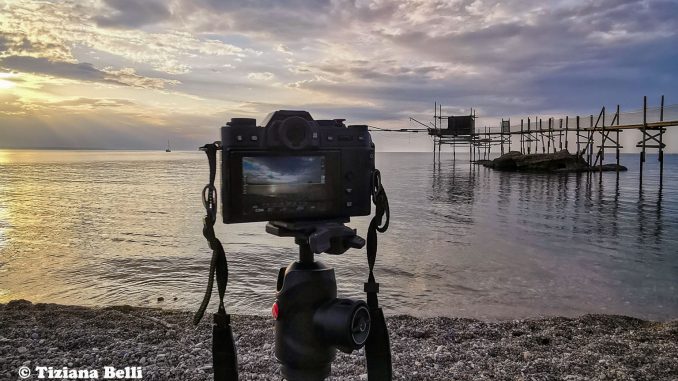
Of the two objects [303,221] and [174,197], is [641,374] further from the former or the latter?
[174,197]

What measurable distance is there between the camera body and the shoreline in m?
2.45

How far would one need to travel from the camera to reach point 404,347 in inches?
186

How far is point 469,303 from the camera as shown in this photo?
7570 mm

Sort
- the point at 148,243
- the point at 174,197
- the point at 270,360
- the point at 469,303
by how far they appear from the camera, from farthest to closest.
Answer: the point at 174,197 < the point at 148,243 < the point at 469,303 < the point at 270,360

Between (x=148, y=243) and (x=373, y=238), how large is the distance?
11560mm

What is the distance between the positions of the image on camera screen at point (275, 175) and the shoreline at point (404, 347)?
8.23ft

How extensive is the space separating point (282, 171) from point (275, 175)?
0.03 m

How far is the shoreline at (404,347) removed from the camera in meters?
4.04

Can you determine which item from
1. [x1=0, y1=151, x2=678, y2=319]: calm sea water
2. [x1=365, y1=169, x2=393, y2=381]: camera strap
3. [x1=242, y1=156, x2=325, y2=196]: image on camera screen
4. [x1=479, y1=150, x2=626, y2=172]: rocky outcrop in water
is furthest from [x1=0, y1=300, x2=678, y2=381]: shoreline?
[x1=479, y1=150, x2=626, y2=172]: rocky outcrop in water

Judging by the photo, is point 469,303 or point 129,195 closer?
point 469,303

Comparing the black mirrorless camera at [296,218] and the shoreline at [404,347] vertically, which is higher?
the black mirrorless camera at [296,218]

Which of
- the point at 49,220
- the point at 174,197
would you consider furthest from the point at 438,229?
the point at 174,197

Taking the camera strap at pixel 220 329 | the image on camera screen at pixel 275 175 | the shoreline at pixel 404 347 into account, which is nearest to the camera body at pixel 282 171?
the image on camera screen at pixel 275 175

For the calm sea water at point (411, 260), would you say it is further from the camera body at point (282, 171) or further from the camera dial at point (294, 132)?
the camera dial at point (294, 132)
